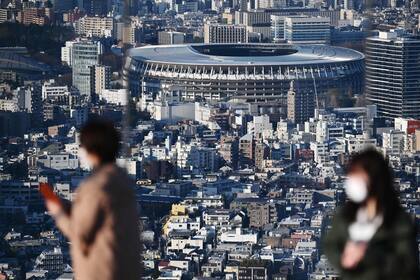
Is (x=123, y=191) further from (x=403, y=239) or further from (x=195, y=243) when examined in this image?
(x=195, y=243)

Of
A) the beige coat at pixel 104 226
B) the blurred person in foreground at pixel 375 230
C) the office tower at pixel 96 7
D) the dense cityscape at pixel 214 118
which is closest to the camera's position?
the blurred person in foreground at pixel 375 230

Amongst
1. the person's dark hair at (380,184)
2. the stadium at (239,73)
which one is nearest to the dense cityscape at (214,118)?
the stadium at (239,73)

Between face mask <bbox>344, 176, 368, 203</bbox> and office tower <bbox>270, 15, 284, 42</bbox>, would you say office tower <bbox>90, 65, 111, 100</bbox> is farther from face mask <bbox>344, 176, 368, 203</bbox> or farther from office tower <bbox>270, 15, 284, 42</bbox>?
face mask <bbox>344, 176, 368, 203</bbox>

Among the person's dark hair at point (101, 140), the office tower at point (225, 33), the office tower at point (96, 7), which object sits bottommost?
the office tower at point (225, 33)

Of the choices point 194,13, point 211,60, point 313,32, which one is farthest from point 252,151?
point 194,13

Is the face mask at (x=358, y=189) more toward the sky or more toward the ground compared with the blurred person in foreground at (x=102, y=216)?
more toward the sky

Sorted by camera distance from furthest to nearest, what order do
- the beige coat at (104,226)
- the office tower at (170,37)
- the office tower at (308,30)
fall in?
the office tower at (308,30) → the office tower at (170,37) → the beige coat at (104,226)

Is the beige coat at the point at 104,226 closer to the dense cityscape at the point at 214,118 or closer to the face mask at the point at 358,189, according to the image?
the face mask at the point at 358,189

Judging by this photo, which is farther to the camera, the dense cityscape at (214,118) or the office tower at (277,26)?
the office tower at (277,26)
